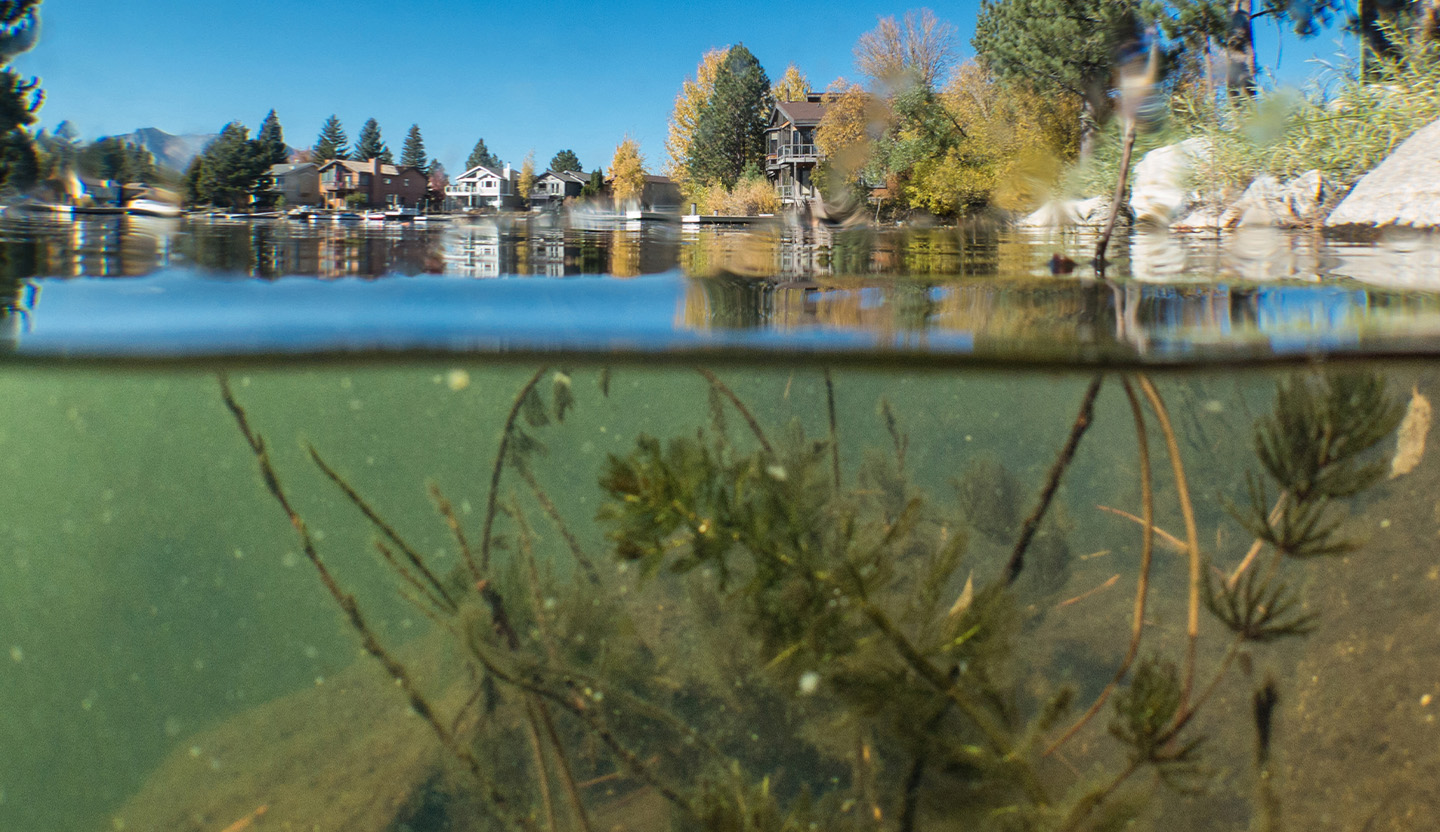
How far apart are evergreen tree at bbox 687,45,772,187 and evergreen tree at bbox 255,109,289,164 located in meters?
2.30

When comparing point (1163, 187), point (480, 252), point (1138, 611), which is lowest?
point (1138, 611)

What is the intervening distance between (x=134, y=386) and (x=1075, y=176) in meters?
6.91

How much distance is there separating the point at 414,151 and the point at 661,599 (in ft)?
9.59

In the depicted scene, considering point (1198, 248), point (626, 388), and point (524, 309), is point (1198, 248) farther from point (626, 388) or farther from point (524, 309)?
point (524, 309)

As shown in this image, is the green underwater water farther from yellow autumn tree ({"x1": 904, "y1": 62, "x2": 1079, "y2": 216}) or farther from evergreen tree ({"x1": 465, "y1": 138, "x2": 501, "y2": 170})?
yellow autumn tree ({"x1": 904, "y1": 62, "x2": 1079, "y2": 216})

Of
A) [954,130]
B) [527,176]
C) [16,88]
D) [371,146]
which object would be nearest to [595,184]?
[527,176]

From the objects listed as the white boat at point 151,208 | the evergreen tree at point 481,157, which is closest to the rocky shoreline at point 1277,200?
the evergreen tree at point 481,157

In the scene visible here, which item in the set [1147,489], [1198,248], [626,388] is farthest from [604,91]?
[1198,248]

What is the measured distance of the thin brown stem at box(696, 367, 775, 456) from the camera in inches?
142

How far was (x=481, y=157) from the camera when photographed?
Result: 4336 millimetres

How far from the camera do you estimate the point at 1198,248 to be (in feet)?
17.6

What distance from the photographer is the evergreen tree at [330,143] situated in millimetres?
4262

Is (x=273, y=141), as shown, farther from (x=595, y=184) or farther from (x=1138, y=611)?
(x=1138, y=611)

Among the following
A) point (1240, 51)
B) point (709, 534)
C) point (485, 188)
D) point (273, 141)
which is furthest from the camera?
point (1240, 51)
